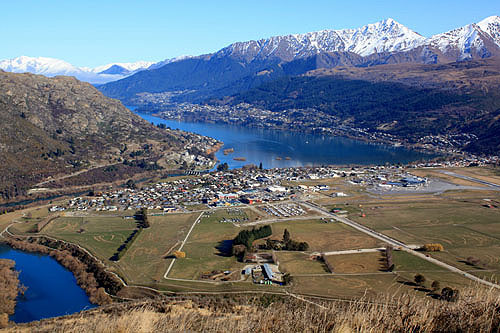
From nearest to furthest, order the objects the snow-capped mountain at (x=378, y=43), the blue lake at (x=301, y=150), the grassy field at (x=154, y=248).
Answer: the grassy field at (x=154, y=248)
the blue lake at (x=301, y=150)
the snow-capped mountain at (x=378, y=43)

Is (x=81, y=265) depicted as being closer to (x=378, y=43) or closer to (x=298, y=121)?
(x=298, y=121)

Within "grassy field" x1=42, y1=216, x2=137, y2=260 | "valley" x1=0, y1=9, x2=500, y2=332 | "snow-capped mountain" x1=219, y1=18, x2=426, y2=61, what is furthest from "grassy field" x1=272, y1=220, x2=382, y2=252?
"snow-capped mountain" x1=219, y1=18, x2=426, y2=61

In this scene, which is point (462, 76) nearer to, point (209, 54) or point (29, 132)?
point (29, 132)

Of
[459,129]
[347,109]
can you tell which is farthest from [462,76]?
[459,129]

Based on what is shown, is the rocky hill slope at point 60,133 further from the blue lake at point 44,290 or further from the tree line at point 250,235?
the tree line at point 250,235

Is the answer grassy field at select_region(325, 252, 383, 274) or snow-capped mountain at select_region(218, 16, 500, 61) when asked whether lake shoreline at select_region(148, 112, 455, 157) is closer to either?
grassy field at select_region(325, 252, 383, 274)

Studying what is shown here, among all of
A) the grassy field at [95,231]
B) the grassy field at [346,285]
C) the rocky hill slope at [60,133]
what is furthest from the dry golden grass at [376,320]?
the rocky hill slope at [60,133]
